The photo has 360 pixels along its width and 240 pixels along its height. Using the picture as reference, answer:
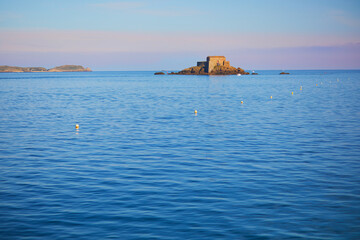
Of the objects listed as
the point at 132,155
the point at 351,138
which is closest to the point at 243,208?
the point at 132,155

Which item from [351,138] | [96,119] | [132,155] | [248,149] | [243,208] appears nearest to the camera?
[243,208]

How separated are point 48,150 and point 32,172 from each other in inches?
242

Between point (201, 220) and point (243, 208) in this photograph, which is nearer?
point (201, 220)

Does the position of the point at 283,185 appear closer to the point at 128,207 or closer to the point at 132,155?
the point at 128,207

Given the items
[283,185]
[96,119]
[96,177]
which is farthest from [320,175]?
[96,119]

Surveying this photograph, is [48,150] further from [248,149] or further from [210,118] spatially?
[210,118]

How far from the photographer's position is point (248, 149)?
26922mm

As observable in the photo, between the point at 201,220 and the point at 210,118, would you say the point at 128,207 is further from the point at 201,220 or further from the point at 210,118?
the point at 210,118

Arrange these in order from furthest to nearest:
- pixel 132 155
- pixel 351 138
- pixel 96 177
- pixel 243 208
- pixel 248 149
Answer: pixel 351 138
pixel 248 149
pixel 132 155
pixel 96 177
pixel 243 208

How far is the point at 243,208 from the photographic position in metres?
15.2

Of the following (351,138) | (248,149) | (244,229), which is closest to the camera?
(244,229)

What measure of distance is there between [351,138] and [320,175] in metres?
12.8

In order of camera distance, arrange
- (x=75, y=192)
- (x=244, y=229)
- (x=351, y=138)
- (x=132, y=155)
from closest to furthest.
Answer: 1. (x=244, y=229)
2. (x=75, y=192)
3. (x=132, y=155)
4. (x=351, y=138)

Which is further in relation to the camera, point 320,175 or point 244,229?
point 320,175
